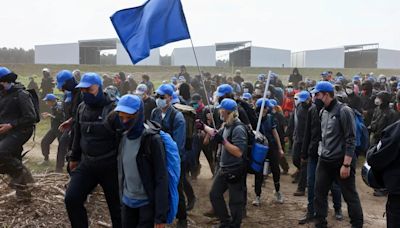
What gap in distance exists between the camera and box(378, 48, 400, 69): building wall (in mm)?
36469

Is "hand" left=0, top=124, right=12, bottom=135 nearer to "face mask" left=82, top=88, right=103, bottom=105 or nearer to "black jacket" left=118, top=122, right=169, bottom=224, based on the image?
"face mask" left=82, top=88, right=103, bottom=105

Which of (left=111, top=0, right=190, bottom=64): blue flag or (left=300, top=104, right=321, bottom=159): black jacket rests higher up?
(left=111, top=0, right=190, bottom=64): blue flag

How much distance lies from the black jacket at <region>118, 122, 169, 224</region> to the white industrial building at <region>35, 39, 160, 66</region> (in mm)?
29465

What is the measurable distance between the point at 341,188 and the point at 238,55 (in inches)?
1254

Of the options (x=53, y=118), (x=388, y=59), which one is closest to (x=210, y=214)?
(x=53, y=118)

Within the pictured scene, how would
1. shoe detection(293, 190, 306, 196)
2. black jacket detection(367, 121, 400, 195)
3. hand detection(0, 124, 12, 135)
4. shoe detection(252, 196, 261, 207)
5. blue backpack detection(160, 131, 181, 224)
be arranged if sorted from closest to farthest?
1. black jacket detection(367, 121, 400, 195)
2. blue backpack detection(160, 131, 181, 224)
3. hand detection(0, 124, 12, 135)
4. shoe detection(252, 196, 261, 207)
5. shoe detection(293, 190, 306, 196)

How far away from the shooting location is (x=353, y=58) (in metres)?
38.1

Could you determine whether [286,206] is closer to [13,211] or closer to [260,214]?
[260,214]

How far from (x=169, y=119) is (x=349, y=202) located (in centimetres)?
273

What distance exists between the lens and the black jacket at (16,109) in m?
6.22

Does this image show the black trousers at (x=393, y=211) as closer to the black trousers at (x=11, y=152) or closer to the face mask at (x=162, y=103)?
the face mask at (x=162, y=103)

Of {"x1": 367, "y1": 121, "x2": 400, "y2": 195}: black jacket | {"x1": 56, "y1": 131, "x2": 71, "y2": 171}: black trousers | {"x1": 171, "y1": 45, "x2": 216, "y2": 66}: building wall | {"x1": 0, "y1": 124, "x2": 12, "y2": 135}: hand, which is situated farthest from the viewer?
{"x1": 171, "y1": 45, "x2": 216, "y2": 66}: building wall

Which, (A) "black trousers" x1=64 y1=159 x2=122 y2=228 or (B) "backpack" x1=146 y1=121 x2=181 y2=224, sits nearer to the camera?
(B) "backpack" x1=146 y1=121 x2=181 y2=224

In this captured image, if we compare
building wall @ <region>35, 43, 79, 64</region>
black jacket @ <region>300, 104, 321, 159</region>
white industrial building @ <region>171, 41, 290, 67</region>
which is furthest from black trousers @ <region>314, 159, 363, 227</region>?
building wall @ <region>35, 43, 79, 64</region>
